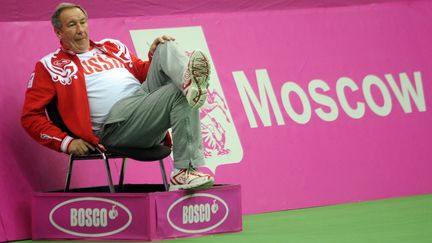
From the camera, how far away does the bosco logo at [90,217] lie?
504 cm

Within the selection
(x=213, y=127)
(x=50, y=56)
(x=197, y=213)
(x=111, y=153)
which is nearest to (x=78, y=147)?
(x=111, y=153)

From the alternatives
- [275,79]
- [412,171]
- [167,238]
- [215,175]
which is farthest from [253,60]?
[167,238]

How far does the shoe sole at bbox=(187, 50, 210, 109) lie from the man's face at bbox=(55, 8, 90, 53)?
2.42ft

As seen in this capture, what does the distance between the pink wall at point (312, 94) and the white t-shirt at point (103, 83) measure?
1.39 ft

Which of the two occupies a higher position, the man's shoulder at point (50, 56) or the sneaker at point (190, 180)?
the man's shoulder at point (50, 56)

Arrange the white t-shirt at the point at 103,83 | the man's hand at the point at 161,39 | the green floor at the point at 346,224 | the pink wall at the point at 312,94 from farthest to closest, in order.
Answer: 1. the pink wall at the point at 312,94
2. the white t-shirt at the point at 103,83
3. the man's hand at the point at 161,39
4. the green floor at the point at 346,224

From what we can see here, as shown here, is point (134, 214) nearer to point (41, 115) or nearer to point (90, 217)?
point (90, 217)

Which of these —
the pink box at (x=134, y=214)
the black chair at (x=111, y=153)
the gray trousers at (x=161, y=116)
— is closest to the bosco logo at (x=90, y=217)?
the pink box at (x=134, y=214)

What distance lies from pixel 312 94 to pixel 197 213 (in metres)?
1.83

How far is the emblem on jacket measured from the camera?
5262mm

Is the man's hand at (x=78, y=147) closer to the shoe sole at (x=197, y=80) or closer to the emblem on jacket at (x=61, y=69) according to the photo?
the emblem on jacket at (x=61, y=69)

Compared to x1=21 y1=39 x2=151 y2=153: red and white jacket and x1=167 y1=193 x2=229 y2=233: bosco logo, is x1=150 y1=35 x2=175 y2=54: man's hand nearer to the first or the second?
x1=21 y1=39 x2=151 y2=153: red and white jacket

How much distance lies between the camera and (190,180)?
5047 millimetres

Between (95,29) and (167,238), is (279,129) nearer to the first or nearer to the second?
(95,29)
